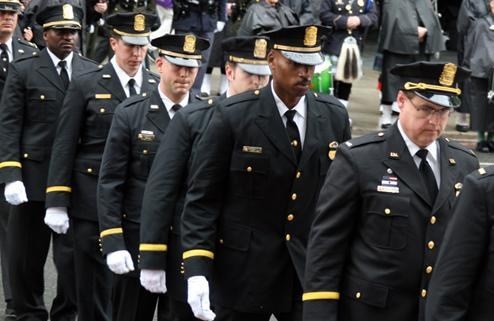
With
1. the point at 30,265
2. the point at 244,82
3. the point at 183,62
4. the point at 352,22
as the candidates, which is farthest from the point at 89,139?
the point at 352,22

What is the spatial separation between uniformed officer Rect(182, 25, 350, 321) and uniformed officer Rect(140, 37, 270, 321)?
1.11 ft

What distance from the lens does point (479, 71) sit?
15.6 metres

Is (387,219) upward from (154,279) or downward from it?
upward

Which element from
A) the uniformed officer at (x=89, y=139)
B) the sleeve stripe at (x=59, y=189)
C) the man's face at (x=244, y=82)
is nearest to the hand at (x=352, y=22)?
the uniformed officer at (x=89, y=139)

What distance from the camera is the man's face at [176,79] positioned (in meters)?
7.56

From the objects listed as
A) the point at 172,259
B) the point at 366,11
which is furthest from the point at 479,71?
the point at 172,259

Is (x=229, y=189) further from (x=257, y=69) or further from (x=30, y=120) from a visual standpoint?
(x=30, y=120)

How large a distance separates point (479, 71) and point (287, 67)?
962 centimetres

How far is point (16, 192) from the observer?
28.3ft

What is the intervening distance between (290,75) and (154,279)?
1339 millimetres

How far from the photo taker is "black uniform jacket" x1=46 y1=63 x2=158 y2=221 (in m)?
8.16

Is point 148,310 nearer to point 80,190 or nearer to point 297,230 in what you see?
point 80,190

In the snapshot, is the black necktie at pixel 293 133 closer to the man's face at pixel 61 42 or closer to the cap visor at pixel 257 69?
the cap visor at pixel 257 69

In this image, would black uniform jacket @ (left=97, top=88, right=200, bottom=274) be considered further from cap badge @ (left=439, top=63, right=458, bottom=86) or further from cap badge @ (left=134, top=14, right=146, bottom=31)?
cap badge @ (left=439, top=63, right=458, bottom=86)
